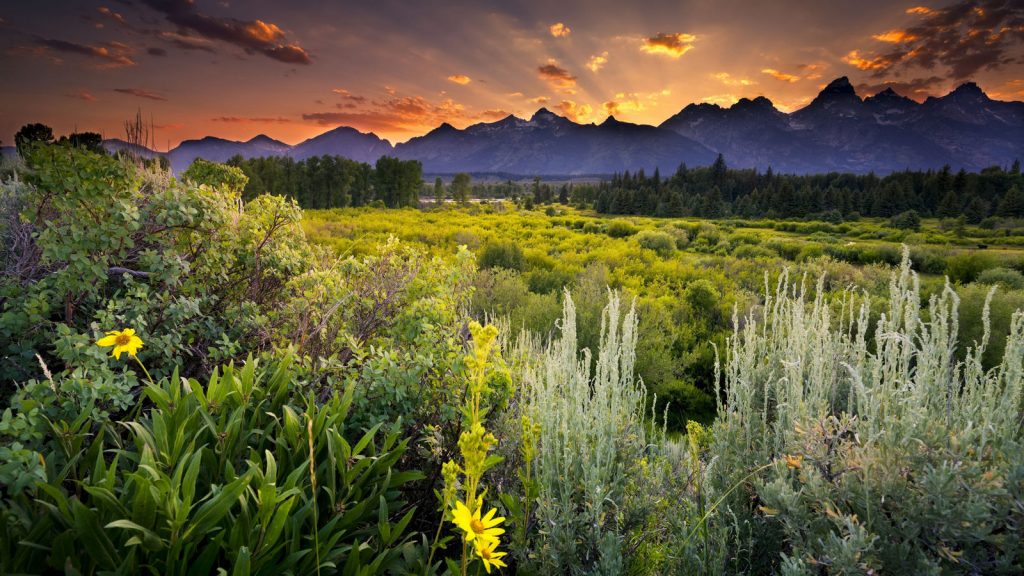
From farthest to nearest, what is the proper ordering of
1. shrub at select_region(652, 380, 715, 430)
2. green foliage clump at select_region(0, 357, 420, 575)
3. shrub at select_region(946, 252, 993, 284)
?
1. shrub at select_region(946, 252, 993, 284)
2. shrub at select_region(652, 380, 715, 430)
3. green foliage clump at select_region(0, 357, 420, 575)

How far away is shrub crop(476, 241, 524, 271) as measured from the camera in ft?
56.0

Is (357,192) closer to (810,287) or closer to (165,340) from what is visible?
(810,287)

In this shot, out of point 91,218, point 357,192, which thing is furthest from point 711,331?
point 357,192

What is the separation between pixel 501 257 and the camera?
17.5m

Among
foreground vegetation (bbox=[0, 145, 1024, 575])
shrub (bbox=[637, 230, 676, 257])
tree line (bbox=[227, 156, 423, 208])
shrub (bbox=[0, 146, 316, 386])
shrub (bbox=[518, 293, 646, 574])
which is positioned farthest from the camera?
tree line (bbox=[227, 156, 423, 208])

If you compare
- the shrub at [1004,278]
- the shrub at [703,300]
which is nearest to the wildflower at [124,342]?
the shrub at [703,300]

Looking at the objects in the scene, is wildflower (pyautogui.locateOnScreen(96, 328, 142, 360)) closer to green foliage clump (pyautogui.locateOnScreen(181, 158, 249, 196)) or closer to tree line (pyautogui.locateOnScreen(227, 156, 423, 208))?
green foliage clump (pyautogui.locateOnScreen(181, 158, 249, 196))

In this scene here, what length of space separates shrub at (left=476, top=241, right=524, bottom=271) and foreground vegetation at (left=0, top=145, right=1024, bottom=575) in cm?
1244

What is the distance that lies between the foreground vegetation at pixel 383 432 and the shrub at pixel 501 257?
12444 mm

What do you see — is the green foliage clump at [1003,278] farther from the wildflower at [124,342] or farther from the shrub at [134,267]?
the wildflower at [124,342]

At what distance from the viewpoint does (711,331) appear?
34.7 feet

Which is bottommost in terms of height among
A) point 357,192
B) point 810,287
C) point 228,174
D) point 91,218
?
point 810,287

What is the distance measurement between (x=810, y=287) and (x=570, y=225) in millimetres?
26967

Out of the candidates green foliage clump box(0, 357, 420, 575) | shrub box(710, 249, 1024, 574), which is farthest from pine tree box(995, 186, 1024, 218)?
green foliage clump box(0, 357, 420, 575)
